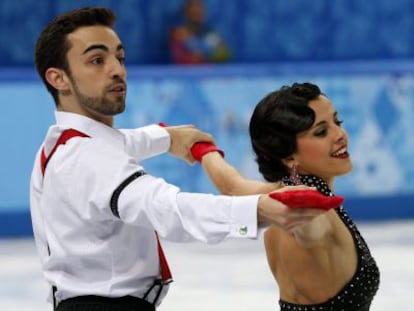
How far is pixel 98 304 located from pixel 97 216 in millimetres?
271

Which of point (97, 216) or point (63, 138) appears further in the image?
point (63, 138)

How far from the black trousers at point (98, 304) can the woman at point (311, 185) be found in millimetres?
377

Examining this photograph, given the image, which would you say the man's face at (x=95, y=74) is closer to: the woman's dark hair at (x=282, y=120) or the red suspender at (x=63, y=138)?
the red suspender at (x=63, y=138)

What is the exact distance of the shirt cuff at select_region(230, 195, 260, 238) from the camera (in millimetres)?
2191

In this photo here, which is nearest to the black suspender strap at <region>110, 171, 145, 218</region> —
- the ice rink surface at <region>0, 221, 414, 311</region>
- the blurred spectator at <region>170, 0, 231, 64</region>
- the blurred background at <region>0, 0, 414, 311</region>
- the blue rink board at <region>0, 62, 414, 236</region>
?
the ice rink surface at <region>0, 221, 414, 311</region>

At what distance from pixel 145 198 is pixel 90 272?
453 millimetres

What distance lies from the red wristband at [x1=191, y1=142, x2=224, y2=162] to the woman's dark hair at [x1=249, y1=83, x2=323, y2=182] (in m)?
0.40

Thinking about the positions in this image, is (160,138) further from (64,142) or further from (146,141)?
(64,142)

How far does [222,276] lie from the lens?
589 centimetres

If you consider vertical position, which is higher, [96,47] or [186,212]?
[96,47]

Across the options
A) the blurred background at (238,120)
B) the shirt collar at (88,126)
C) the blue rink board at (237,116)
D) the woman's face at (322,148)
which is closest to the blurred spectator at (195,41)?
the blurred background at (238,120)

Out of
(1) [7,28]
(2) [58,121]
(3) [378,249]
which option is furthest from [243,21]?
(2) [58,121]

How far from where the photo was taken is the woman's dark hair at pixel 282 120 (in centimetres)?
264

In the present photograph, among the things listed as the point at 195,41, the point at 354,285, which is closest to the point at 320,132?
the point at 354,285
